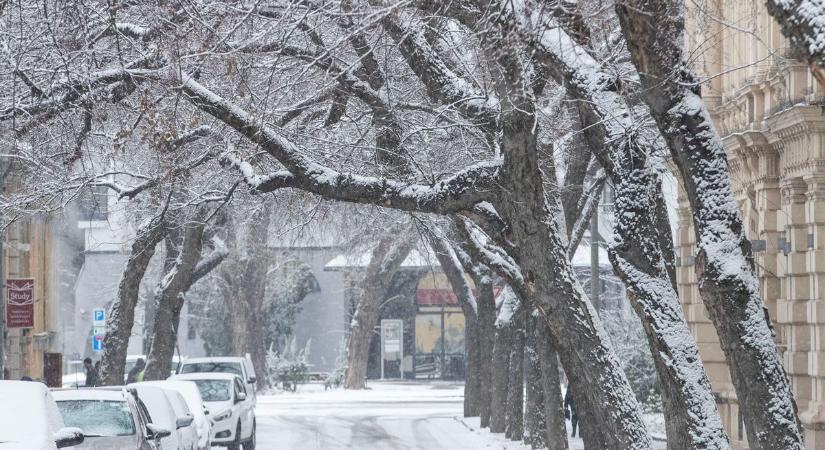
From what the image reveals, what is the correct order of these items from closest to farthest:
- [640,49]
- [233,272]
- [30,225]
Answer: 1. [640,49]
2. [30,225]
3. [233,272]

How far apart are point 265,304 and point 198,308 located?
5.10 metres

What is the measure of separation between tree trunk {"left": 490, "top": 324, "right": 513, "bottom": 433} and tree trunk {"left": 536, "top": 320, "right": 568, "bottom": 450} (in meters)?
8.92

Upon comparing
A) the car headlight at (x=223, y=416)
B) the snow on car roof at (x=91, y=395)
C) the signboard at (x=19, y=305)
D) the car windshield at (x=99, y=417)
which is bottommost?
the car headlight at (x=223, y=416)

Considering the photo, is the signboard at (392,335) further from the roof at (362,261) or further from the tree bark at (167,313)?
the tree bark at (167,313)

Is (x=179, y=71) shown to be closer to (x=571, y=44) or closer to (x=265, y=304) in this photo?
(x=571, y=44)

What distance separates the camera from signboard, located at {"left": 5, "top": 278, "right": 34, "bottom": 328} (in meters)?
28.7

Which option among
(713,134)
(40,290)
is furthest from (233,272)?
(713,134)

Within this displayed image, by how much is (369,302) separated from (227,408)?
27110mm

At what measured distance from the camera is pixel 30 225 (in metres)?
43.2

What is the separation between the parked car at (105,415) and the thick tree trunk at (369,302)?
3255 cm

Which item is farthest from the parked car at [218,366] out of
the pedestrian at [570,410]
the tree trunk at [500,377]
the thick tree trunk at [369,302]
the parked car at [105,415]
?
the thick tree trunk at [369,302]

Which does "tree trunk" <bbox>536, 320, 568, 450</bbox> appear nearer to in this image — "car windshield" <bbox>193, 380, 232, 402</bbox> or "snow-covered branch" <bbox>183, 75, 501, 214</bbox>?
"snow-covered branch" <bbox>183, 75, 501, 214</bbox>

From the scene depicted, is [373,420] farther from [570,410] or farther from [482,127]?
[482,127]

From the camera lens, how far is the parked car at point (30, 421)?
11.2m
